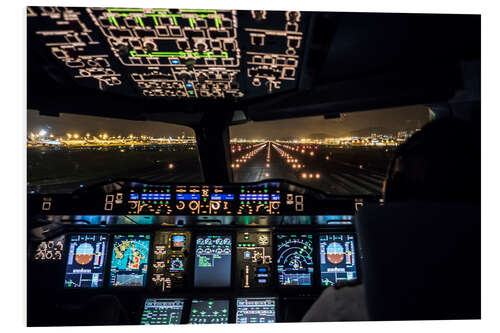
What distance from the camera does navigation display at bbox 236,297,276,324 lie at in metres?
2.14

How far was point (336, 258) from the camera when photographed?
2.34 metres

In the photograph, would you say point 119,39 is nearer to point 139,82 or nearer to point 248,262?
point 139,82

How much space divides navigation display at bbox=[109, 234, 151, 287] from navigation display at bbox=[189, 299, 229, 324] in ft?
1.77

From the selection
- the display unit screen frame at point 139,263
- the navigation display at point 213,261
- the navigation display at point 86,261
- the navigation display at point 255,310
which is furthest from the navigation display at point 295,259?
the navigation display at point 86,261

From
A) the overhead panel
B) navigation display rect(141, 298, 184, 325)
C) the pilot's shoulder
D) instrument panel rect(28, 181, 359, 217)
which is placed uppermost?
the overhead panel

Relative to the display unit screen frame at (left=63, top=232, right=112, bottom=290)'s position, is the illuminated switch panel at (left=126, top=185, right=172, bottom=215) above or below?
above

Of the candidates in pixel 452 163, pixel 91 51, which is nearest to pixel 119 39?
pixel 91 51

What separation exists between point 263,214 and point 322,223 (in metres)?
0.61

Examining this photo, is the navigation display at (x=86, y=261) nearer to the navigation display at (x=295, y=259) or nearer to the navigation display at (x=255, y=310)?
the navigation display at (x=255, y=310)

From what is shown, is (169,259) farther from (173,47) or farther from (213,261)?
(173,47)

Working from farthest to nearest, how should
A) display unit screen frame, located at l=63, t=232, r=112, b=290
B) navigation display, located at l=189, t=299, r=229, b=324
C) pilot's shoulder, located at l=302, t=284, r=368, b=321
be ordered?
display unit screen frame, located at l=63, t=232, r=112, b=290
navigation display, located at l=189, t=299, r=229, b=324
pilot's shoulder, located at l=302, t=284, r=368, b=321

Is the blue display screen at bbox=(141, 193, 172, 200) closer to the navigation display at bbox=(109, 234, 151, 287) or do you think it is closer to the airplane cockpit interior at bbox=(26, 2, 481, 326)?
the airplane cockpit interior at bbox=(26, 2, 481, 326)

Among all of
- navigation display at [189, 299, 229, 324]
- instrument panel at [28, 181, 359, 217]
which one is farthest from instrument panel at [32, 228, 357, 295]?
instrument panel at [28, 181, 359, 217]

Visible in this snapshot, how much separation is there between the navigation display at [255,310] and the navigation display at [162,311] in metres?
0.52
